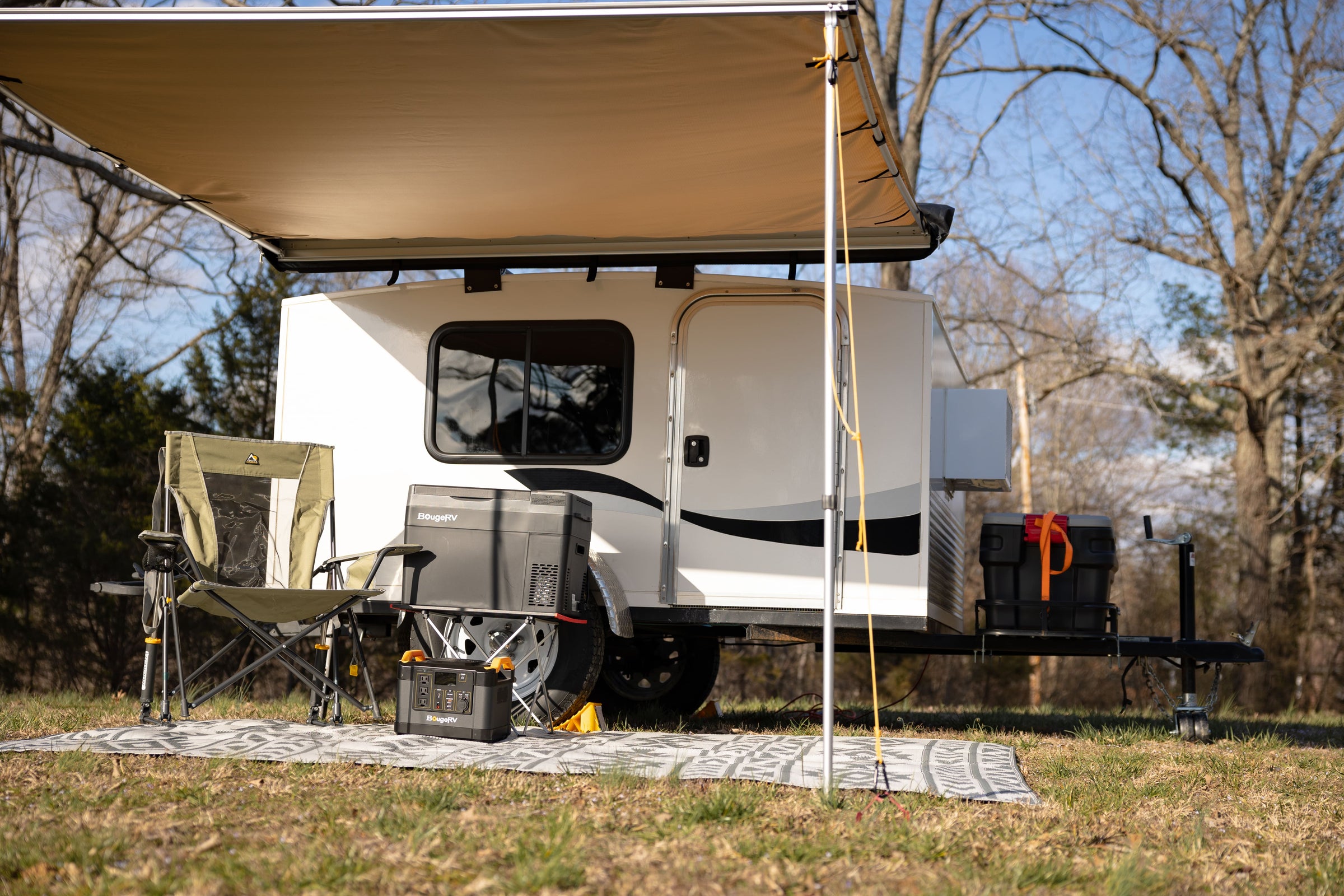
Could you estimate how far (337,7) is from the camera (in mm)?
3152

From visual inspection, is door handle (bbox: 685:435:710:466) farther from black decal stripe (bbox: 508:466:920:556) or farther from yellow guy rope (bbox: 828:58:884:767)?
yellow guy rope (bbox: 828:58:884:767)

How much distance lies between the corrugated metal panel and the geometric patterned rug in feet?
3.58

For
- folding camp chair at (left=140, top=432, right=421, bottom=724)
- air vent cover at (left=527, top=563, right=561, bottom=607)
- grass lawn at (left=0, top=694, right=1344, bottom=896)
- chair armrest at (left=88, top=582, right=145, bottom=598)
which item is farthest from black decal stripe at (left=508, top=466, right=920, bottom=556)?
chair armrest at (left=88, top=582, right=145, bottom=598)

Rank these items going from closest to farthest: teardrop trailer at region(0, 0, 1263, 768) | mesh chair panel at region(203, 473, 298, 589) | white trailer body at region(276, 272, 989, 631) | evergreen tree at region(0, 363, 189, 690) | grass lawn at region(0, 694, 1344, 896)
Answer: grass lawn at region(0, 694, 1344, 896), teardrop trailer at region(0, 0, 1263, 768), mesh chair panel at region(203, 473, 298, 589), white trailer body at region(276, 272, 989, 631), evergreen tree at region(0, 363, 189, 690)

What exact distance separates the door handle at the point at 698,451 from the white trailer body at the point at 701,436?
0.10 ft

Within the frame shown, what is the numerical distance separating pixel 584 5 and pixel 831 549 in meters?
1.59

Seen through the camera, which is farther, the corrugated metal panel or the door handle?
the corrugated metal panel

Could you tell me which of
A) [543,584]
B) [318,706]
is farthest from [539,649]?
[318,706]

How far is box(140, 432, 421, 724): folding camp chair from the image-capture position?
4.19 metres

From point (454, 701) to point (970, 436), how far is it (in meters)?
2.60

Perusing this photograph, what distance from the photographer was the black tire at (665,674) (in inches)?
233

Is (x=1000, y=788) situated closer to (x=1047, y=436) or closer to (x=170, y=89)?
(x=170, y=89)

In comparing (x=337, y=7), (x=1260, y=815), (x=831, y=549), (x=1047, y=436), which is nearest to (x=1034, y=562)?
(x=1260, y=815)

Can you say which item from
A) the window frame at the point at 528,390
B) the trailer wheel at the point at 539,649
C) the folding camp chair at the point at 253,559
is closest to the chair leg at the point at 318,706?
the folding camp chair at the point at 253,559
